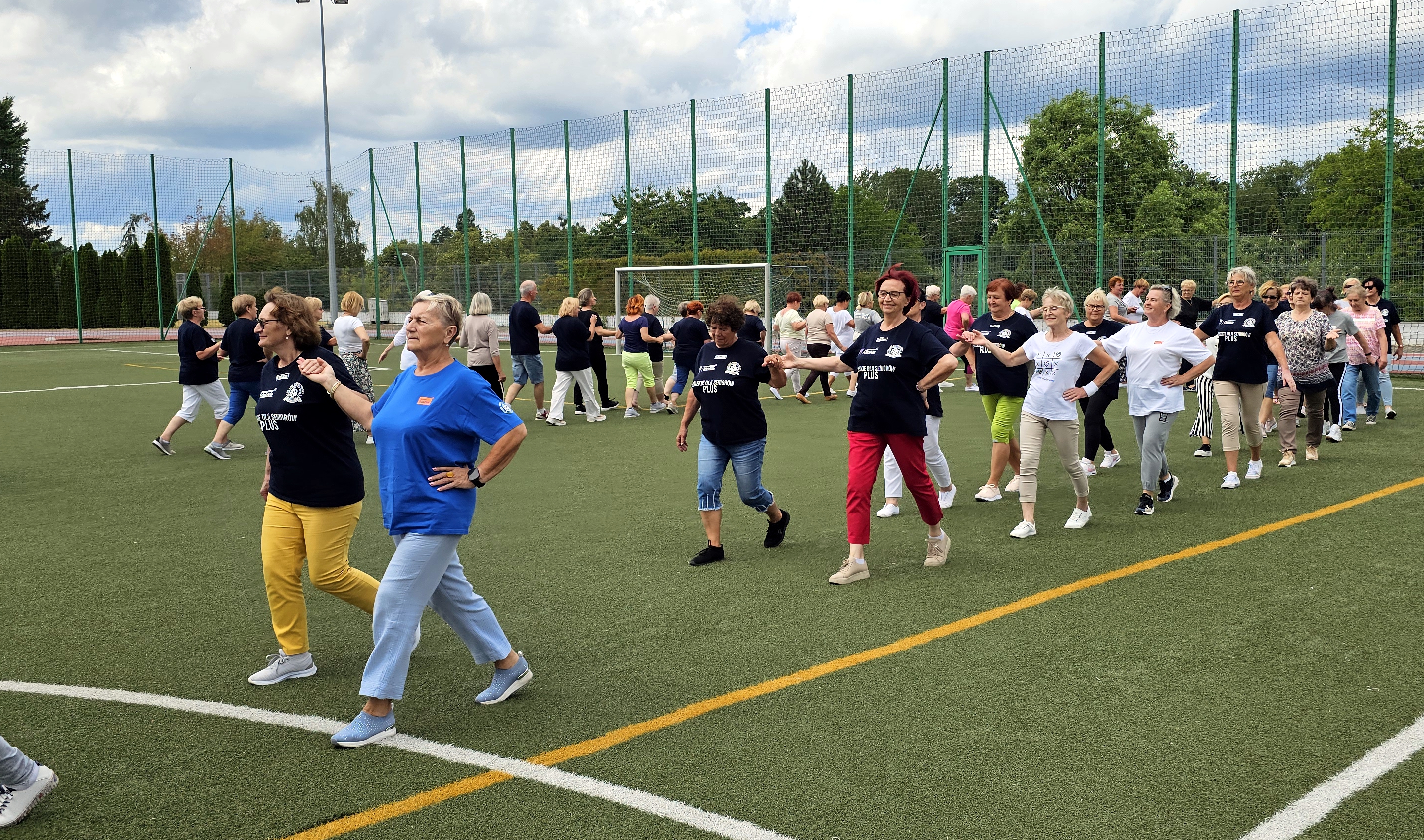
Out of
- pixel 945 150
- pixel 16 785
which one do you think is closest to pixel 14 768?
pixel 16 785

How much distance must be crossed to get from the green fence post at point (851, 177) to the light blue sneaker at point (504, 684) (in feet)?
75.7

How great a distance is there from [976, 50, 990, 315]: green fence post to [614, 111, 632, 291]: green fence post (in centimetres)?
1077

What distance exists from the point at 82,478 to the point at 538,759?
8579mm

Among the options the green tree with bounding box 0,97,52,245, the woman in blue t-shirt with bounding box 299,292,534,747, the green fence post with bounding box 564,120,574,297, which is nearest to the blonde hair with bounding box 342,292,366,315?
the woman in blue t-shirt with bounding box 299,292,534,747

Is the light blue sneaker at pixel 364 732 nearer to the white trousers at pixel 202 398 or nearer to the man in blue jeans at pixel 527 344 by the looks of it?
the white trousers at pixel 202 398

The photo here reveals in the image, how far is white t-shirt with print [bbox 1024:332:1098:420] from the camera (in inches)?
308

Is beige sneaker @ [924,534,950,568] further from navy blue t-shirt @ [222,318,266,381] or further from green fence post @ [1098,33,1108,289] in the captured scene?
green fence post @ [1098,33,1108,289]

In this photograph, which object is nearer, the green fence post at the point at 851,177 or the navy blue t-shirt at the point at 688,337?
the navy blue t-shirt at the point at 688,337

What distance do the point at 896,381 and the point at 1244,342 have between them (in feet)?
15.0

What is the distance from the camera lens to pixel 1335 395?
12039 millimetres

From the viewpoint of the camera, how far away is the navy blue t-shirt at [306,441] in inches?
189

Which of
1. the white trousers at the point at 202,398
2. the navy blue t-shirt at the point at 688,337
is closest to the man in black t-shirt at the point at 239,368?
the white trousers at the point at 202,398

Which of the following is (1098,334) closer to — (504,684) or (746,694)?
(746,694)

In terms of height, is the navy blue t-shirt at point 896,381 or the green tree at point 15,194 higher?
the green tree at point 15,194
